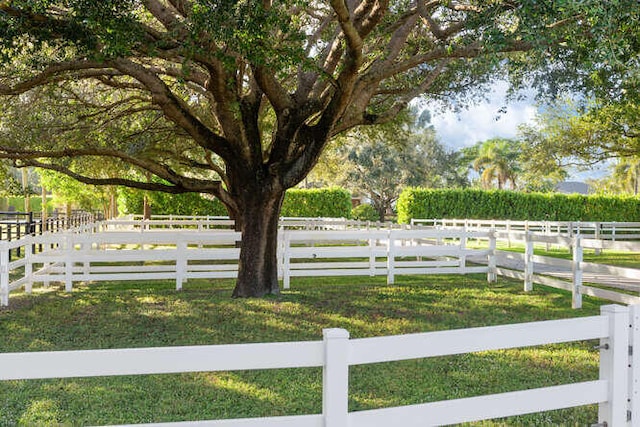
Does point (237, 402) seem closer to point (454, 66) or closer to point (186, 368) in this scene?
point (186, 368)

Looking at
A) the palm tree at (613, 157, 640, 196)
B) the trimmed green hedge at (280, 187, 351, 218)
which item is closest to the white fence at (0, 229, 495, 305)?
the trimmed green hedge at (280, 187, 351, 218)

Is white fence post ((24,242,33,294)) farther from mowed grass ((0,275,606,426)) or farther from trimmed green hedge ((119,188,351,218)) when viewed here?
trimmed green hedge ((119,188,351,218))

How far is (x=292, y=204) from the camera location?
3988 centimetres

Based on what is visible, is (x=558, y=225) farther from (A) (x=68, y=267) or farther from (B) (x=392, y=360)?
(B) (x=392, y=360)

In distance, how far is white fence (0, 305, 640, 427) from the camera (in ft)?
10.2

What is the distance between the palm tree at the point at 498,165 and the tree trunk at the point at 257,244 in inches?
2288

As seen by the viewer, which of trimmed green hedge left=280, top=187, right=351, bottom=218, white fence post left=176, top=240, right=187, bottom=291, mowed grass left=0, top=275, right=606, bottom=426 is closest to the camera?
mowed grass left=0, top=275, right=606, bottom=426

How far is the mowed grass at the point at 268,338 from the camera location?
237 inches

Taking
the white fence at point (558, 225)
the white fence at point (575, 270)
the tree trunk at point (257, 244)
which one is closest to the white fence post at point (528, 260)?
the white fence at point (575, 270)

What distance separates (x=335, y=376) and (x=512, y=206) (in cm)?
3884

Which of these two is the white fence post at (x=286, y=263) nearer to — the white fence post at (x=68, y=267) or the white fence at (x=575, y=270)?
the white fence post at (x=68, y=267)

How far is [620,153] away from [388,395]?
75.8 feet

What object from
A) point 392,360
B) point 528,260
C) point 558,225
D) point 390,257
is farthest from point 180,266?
point 558,225

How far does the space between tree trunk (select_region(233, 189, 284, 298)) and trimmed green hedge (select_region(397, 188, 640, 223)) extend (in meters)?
26.9
